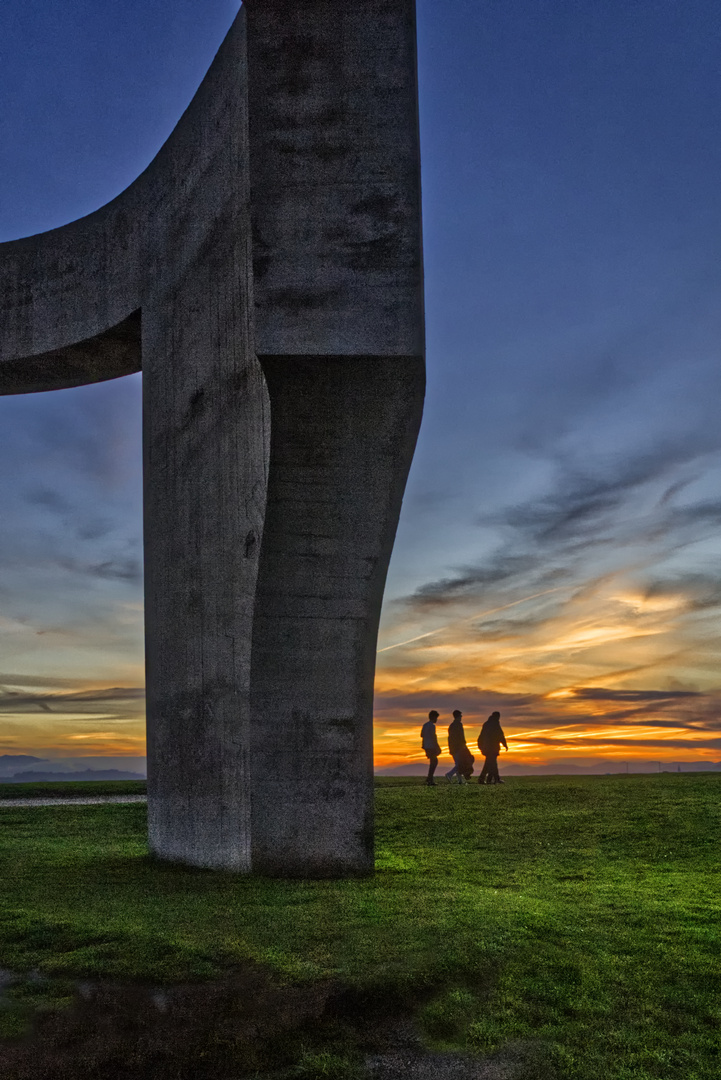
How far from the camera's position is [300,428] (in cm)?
805

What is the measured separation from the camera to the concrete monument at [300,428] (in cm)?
802

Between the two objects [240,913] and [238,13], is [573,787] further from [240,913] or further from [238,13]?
[238,13]

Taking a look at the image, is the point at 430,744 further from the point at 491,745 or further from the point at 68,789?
the point at 68,789

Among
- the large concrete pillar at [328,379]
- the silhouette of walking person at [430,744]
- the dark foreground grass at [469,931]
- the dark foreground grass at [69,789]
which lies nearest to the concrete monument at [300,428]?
the large concrete pillar at [328,379]

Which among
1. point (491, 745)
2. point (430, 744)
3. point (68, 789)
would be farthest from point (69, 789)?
point (491, 745)

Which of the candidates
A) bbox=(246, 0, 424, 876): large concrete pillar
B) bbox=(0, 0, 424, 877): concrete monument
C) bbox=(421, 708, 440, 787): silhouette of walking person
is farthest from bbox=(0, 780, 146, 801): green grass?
bbox=(246, 0, 424, 876): large concrete pillar

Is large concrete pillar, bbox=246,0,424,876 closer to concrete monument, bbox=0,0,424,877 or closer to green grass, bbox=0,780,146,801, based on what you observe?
concrete monument, bbox=0,0,424,877

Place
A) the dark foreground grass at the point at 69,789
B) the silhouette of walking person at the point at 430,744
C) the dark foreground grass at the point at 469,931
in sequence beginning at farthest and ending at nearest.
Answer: the dark foreground grass at the point at 69,789 → the silhouette of walking person at the point at 430,744 → the dark foreground grass at the point at 469,931

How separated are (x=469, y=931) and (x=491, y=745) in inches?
483

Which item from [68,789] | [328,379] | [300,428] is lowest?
[68,789]

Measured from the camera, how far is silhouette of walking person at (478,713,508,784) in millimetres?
17812

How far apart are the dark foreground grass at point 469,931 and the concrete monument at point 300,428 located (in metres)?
0.86

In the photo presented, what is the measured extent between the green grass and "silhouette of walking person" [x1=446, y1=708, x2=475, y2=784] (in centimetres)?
680

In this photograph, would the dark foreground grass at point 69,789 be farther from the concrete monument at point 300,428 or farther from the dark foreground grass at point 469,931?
the concrete monument at point 300,428
